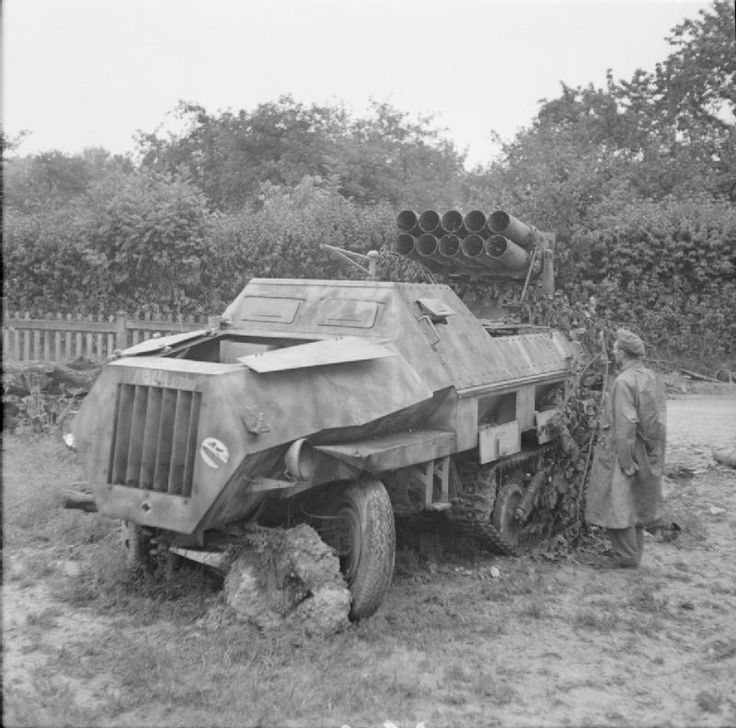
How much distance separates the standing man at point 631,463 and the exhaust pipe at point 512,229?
2304 mm

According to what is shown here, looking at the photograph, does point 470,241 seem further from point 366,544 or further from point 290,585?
point 290,585

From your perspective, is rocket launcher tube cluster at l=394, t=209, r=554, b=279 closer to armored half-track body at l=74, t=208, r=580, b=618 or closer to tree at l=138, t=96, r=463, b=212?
armored half-track body at l=74, t=208, r=580, b=618

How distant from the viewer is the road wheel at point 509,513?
696cm

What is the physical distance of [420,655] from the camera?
197 inches

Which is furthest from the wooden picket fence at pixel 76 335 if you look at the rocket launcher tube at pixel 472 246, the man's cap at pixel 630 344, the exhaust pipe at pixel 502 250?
the man's cap at pixel 630 344

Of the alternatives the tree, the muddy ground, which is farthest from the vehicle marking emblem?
the tree

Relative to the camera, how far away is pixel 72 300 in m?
15.1

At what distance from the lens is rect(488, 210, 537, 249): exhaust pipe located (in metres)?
8.90

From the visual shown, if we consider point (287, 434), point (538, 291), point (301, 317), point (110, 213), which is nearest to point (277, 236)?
point (110, 213)

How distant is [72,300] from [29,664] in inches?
438

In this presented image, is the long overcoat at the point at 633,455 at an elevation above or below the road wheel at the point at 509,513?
above

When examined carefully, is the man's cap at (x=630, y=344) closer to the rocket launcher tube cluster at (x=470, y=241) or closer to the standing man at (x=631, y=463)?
the standing man at (x=631, y=463)

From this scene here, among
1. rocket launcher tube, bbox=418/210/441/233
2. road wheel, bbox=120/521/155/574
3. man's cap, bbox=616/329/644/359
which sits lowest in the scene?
road wheel, bbox=120/521/155/574

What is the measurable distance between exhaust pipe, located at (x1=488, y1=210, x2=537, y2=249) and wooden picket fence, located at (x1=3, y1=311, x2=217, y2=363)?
424cm
